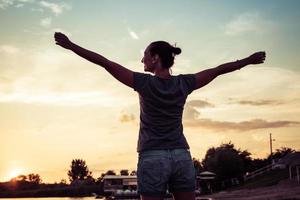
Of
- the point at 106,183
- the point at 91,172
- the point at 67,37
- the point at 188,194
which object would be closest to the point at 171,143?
the point at 188,194

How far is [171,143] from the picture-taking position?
3449 millimetres

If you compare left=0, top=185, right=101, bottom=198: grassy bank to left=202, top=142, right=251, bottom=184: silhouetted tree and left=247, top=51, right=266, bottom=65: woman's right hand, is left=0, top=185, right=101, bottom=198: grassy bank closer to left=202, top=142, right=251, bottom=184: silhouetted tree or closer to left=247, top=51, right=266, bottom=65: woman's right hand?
left=202, top=142, right=251, bottom=184: silhouetted tree

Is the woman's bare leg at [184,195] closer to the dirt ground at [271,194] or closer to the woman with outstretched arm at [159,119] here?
the woman with outstretched arm at [159,119]

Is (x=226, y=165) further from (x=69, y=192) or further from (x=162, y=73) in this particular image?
(x=162, y=73)

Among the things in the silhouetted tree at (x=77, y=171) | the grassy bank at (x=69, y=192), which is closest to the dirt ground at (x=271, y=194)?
the grassy bank at (x=69, y=192)

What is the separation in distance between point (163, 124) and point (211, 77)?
0.70 meters

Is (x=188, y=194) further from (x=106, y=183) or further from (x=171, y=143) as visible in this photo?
(x=106, y=183)

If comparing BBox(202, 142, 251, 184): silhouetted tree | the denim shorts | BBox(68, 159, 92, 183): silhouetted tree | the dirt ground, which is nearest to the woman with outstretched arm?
the denim shorts

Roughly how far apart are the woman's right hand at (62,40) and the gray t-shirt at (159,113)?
0.55 metres

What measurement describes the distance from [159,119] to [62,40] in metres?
0.97

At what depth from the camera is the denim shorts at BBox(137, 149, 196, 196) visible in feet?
10.8

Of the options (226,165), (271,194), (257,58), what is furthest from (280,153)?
(257,58)

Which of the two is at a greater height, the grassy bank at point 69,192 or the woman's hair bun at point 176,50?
the woman's hair bun at point 176,50

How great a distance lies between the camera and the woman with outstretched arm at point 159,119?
3.31 meters
